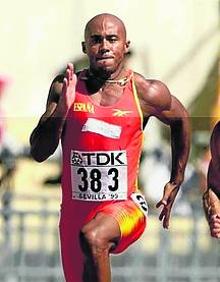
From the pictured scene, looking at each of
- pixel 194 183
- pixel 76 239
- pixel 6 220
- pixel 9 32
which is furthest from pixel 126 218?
pixel 194 183

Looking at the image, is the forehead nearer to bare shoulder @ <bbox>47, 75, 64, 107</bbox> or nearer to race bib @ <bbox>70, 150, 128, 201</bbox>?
bare shoulder @ <bbox>47, 75, 64, 107</bbox>

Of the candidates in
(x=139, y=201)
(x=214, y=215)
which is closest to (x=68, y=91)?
(x=139, y=201)

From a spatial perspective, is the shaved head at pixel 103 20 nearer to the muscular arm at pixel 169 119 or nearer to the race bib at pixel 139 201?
the muscular arm at pixel 169 119

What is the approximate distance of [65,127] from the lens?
7.05 metres

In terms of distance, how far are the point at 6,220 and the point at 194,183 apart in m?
1.61

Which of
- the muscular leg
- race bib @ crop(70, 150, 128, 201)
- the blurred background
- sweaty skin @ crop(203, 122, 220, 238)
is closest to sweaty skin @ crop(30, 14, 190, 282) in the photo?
the muscular leg

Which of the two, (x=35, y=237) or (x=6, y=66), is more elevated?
(x=6, y=66)

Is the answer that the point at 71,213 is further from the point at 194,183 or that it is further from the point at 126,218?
the point at 194,183

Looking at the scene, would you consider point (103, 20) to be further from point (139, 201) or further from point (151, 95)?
point (139, 201)

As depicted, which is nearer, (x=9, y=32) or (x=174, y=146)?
(x=174, y=146)

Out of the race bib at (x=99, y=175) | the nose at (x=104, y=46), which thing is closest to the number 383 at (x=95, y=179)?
the race bib at (x=99, y=175)

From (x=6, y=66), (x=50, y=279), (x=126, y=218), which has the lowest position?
(x=50, y=279)

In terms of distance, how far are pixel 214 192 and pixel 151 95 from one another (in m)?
0.50

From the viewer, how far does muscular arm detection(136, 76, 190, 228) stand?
7.12m
